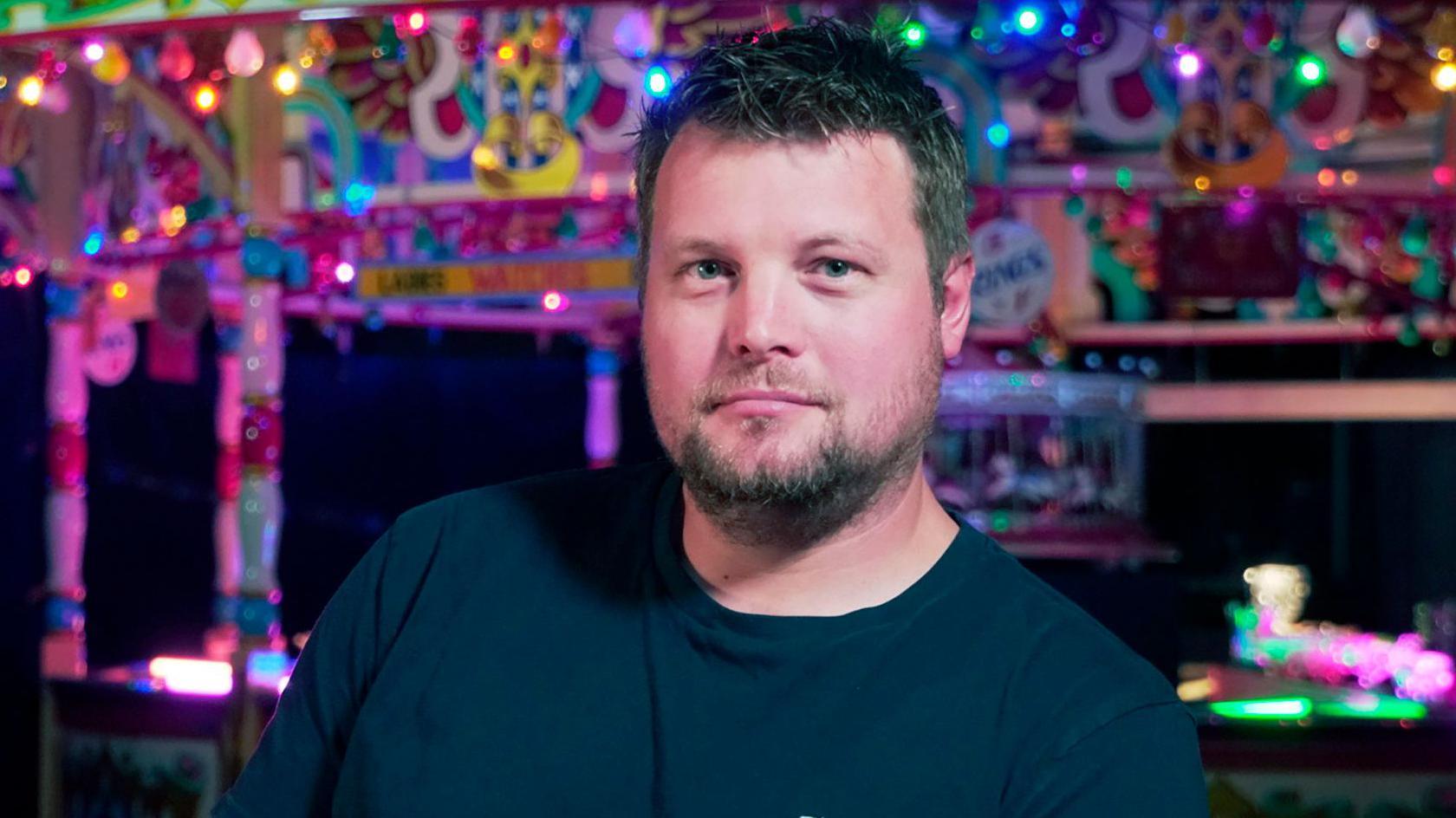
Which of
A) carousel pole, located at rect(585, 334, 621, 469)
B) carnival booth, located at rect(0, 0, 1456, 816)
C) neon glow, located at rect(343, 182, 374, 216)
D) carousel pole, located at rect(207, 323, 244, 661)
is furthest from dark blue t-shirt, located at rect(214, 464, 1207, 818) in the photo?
carousel pole, located at rect(585, 334, 621, 469)

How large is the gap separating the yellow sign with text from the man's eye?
6369 mm

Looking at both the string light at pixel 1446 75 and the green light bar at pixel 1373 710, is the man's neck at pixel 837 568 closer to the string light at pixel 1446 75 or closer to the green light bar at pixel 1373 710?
the green light bar at pixel 1373 710

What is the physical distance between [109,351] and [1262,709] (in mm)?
5587

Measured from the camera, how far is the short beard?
1.42 metres

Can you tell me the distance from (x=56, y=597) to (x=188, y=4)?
407 cm

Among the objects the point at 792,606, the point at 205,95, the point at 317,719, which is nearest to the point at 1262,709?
the point at 792,606

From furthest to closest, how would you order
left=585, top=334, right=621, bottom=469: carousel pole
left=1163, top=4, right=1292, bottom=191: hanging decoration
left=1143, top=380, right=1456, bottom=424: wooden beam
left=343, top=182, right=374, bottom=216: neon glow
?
left=1143, top=380, right=1456, bottom=424: wooden beam, left=585, top=334, right=621, bottom=469: carousel pole, left=343, top=182, right=374, bottom=216: neon glow, left=1163, top=4, right=1292, bottom=191: hanging decoration

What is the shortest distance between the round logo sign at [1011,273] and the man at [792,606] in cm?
586

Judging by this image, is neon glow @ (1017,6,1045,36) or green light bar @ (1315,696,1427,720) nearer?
green light bar @ (1315,696,1427,720)

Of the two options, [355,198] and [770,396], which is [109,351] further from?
[770,396]

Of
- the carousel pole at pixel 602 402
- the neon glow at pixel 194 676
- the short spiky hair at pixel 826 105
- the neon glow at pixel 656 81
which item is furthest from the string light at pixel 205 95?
the carousel pole at pixel 602 402

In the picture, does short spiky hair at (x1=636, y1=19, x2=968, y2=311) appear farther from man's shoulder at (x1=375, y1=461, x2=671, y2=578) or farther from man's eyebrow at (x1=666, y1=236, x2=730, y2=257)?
man's shoulder at (x1=375, y1=461, x2=671, y2=578)

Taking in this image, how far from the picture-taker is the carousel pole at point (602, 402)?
1189cm

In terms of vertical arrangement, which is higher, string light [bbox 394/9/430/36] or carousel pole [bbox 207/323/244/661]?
string light [bbox 394/9/430/36]
